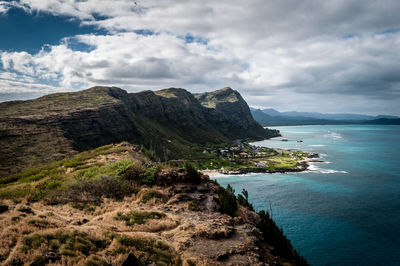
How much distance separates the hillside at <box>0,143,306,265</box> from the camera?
13289mm

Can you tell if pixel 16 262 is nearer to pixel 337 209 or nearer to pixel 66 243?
pixel 66 243

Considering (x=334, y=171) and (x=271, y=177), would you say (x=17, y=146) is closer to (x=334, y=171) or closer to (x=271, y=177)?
(x=271, y=177)

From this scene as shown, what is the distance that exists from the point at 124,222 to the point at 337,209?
3107 inches

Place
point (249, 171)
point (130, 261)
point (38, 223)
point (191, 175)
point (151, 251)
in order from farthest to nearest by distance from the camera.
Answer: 1. point (249, 171)
2. point (191, 175)
3. point (38, 223)
4. point (151, 251)
5. point (130, 261)

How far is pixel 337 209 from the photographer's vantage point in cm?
7150

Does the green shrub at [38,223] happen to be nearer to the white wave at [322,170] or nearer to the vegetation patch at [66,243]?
the vegetation patch at [66,243]

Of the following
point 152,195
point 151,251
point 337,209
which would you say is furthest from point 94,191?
point 337,209

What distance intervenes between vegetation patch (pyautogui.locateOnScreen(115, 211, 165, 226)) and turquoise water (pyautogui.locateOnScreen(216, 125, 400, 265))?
45.5m

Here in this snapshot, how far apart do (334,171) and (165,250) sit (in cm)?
13344

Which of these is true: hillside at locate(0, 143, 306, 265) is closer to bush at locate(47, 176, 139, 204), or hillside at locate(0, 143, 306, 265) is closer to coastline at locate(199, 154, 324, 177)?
bush at locate(47, 176, 139, 204)

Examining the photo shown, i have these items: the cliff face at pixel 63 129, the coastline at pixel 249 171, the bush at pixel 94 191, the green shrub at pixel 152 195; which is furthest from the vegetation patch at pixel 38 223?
the coastline at pixel 249 171

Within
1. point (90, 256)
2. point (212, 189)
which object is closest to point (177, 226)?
point (90, 256)

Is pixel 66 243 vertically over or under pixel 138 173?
under

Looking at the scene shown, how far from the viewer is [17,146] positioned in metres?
79.4
